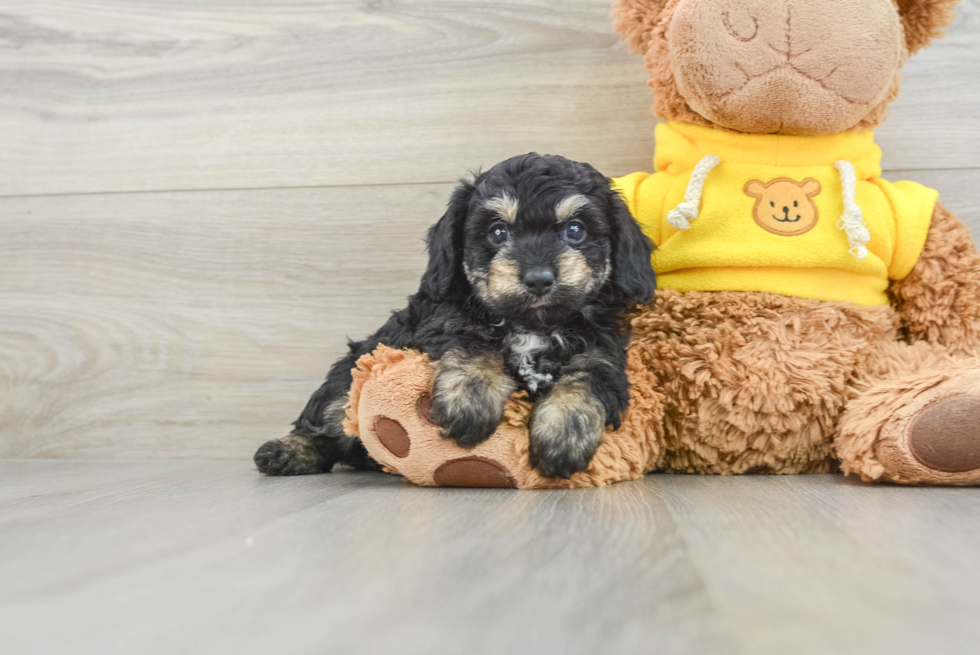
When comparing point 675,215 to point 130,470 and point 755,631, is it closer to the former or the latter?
point 755,631

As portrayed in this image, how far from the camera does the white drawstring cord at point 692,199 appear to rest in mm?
1507

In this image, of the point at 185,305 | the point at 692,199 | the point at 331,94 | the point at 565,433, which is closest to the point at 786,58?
the point at 692,199

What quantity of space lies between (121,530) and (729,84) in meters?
1.31

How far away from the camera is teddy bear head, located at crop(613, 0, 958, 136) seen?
54.8 inches

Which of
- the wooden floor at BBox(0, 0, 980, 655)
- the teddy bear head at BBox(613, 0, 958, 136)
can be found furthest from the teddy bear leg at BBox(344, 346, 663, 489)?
the teddy bear head at BBox(613, 0, 958, 136)

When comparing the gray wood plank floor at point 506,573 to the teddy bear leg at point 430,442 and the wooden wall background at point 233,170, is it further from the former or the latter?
the wooden wall background at point 233,170

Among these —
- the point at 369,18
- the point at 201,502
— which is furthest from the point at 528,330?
the point at 369,18

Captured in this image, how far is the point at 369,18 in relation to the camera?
2084 mm

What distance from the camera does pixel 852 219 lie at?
4.77ft

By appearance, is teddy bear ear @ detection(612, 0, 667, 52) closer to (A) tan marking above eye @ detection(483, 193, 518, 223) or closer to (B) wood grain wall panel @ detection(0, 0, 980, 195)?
(B) wood grain wall panel @ detection(0, 0, 980, 195)

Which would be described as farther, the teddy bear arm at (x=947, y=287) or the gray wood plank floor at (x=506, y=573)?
the teddy bear arm at (x=947, y=287)

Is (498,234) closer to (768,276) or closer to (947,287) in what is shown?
(768,276)

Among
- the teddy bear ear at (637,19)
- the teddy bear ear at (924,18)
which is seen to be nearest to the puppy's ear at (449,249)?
the teddy bear ear at (637,19)

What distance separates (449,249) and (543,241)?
8.0 inches
